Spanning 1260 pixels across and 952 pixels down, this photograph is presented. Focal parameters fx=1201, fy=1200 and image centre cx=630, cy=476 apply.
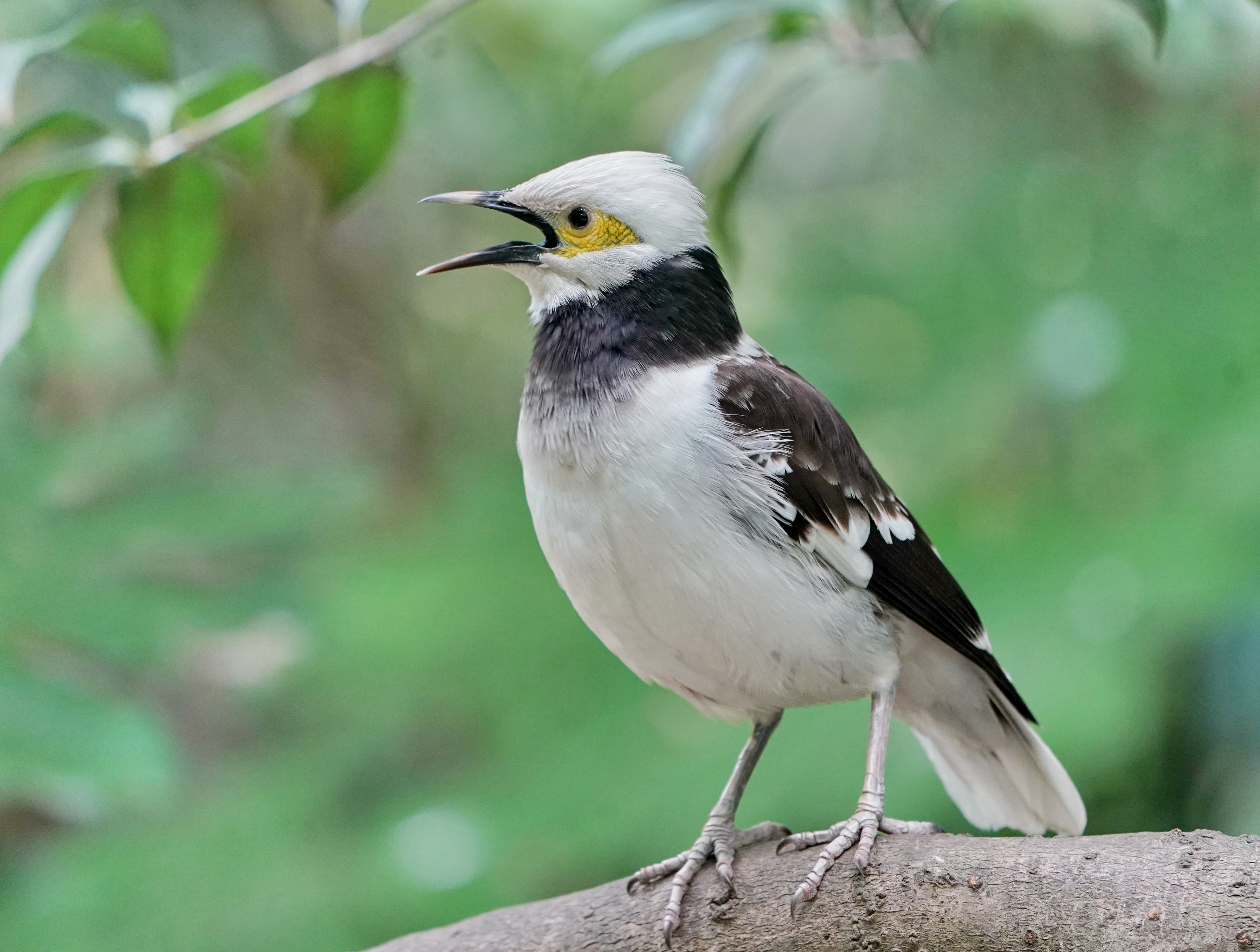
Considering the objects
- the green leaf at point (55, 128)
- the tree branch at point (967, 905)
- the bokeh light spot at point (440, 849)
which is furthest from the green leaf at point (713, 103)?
the bokeh light spot at point (440, 849)

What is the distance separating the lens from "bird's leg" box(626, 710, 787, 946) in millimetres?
2650

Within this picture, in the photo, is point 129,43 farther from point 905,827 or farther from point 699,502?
point 905,827

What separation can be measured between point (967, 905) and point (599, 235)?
165 cm

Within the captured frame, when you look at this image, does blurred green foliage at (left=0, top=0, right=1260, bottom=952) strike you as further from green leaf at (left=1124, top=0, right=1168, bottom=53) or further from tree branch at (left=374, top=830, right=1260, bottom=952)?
tree branch at (left=374, top=830, right=1260, bottom=952)

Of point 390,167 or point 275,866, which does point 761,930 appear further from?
point 390,167

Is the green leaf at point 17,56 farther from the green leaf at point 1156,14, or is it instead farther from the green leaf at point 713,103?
the green leaf at point 1156,14

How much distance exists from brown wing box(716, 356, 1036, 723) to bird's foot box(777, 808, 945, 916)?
0.47 m

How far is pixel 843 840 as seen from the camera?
2545 millimetres

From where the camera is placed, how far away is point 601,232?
2.81 metres

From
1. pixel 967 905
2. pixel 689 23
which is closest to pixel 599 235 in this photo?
pixel 689 23

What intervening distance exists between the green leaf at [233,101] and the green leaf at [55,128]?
0.61ft

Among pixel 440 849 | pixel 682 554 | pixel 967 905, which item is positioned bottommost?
pixel 967 905

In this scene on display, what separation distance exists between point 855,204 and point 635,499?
153 inches

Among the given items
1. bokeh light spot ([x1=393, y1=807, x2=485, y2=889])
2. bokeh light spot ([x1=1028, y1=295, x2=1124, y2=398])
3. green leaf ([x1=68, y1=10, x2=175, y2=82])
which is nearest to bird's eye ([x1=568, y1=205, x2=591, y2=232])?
green leaf ([x1=68, y1=10, x2=175, y2=82])
